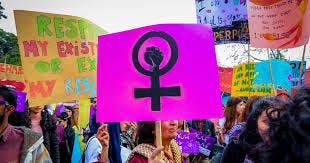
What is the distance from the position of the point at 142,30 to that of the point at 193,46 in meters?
0.35

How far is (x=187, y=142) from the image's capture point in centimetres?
445

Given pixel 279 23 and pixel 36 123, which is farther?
pixel 36 123

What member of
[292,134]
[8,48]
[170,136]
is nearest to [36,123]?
[170,136]

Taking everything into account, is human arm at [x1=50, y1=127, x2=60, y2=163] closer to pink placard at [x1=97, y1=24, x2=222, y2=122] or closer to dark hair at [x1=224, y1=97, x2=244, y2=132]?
dark hair at [x1=224, y1=97, x2=244, y2=132]

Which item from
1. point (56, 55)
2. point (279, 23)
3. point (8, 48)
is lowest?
point (56, 55)

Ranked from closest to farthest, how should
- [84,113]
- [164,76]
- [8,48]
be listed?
[164,76] → [84,113] → [8,48]

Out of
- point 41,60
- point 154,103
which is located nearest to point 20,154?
point 41,60

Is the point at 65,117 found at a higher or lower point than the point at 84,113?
lower

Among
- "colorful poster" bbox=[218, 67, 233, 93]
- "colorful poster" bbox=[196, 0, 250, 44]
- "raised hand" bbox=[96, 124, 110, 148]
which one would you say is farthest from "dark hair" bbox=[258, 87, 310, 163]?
"colorful poster" bbox=[218, 67, 233, 93]

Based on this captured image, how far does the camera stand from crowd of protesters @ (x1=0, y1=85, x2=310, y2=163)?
1177 mm

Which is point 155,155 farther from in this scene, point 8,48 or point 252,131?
point 8,48

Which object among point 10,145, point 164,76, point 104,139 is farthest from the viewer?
point 104,139

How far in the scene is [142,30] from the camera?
2.44m

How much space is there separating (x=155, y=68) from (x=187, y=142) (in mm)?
2264
